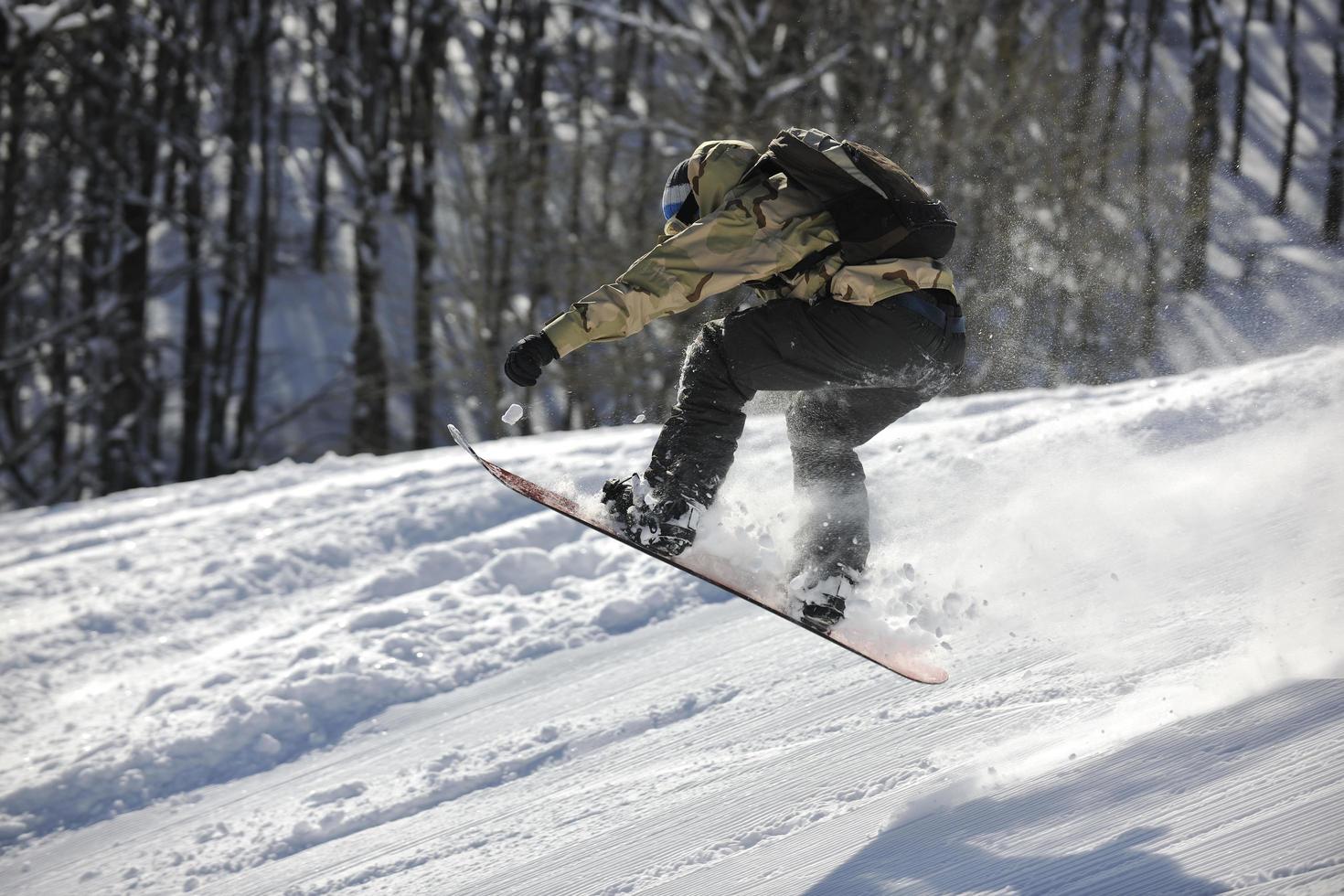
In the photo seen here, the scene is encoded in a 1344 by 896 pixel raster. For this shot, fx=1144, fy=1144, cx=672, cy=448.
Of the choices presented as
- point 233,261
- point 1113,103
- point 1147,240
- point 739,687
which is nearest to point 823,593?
point 739,687

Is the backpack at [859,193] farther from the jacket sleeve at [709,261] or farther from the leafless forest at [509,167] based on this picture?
the leafless forest at [509,167]

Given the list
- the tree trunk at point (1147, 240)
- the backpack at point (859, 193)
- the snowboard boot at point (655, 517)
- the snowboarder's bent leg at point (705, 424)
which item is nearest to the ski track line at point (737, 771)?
the snowboard boot at point (655, 517)

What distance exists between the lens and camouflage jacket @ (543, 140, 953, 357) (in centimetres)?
325

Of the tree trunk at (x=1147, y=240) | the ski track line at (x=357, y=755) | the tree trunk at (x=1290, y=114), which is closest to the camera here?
the ski track line at (x=357, y=755)

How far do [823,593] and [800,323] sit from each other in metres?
0.91

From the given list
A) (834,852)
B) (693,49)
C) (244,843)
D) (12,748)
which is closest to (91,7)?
(693,49)

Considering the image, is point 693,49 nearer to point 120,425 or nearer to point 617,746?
point 120,425

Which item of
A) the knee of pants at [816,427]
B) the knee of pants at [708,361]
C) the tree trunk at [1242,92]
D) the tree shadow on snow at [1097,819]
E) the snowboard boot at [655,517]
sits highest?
the tree trunk at [1242,92]

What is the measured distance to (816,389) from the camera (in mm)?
3590

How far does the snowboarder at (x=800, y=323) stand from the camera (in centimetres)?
325

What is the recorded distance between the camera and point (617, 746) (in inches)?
157

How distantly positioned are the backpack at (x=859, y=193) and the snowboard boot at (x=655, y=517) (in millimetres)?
913

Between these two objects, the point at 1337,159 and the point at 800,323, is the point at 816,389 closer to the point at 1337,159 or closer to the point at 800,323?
the point at 800,323

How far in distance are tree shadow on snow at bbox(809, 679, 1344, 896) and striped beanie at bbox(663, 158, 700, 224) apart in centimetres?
185
